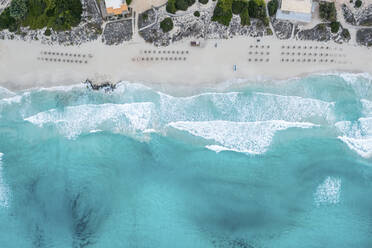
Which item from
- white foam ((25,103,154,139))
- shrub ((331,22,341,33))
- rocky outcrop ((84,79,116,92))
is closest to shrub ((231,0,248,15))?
shrub ((331,22,341,33))

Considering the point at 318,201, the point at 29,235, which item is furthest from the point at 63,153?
the point at 318,201

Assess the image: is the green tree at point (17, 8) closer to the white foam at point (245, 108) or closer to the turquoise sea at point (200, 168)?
the turquoise sea at point (200, 168)

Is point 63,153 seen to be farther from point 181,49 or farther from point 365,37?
point 365,37

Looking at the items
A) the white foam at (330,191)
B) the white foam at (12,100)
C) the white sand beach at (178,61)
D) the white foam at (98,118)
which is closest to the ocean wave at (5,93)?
the white foam at (12,100)

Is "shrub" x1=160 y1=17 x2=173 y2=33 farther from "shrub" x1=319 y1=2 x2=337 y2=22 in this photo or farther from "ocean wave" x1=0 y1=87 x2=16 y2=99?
"ocean wave" x1=0 y1=87 x2=16 y2=99

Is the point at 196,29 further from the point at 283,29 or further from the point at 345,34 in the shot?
the point at 345,34
